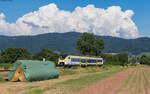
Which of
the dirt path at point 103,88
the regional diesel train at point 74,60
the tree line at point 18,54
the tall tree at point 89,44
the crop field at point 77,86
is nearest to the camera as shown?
the crop field at point 77,86

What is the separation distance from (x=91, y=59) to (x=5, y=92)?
46.7m

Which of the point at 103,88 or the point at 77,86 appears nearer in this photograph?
the point at 103,88

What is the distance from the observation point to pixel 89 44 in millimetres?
102062

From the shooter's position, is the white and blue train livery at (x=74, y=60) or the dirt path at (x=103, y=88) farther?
the white and blue train livery at (x=74, y=60)

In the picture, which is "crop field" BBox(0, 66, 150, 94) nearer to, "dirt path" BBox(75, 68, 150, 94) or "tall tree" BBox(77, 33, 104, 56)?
"dirt path" BBox(75, 68, 150, 94)

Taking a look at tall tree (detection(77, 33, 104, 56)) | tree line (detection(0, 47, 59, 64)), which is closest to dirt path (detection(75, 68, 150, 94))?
tree line (detection(0, 47, 59, 64))

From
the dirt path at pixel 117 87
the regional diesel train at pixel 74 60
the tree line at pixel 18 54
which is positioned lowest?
the dirt path at pixel 117 87

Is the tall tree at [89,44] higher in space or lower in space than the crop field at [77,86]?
higher

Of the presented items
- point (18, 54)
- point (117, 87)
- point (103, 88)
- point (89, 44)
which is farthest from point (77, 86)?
point (18, 54)

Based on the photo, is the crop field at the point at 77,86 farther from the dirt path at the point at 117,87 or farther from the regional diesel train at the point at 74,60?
the regional diesel train at the point at 74,60

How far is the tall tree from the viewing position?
102556mm

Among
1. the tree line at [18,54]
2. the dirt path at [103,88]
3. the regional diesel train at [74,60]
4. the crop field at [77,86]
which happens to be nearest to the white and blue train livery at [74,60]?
the regional diesel train at [74,60]

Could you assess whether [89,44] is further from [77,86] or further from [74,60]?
[77,86]

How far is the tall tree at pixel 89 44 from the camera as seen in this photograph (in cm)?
10256
